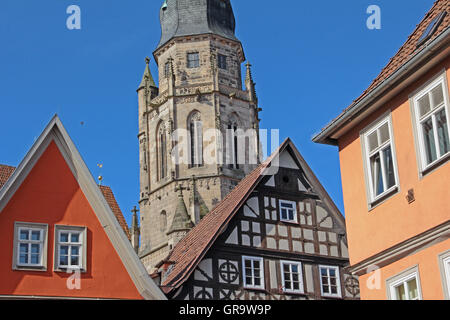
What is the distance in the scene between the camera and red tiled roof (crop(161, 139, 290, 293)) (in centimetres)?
2056

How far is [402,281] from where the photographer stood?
1366cm

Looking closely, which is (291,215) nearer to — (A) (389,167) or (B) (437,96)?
(A) (389,167)

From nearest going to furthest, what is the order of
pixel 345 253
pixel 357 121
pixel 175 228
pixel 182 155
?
pixel 357 121 → pixel 345 253 → pixel 175 228 → pixel 182 155

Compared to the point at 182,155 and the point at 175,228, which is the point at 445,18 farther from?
the point at 182,155

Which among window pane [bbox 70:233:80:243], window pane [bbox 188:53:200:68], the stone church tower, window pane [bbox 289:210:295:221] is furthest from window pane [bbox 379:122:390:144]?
window pane [bbox 188:53:200:68]

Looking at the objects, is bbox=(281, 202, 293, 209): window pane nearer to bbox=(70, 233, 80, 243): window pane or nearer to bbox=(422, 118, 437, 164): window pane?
bbox=(70, 233, 80, 243): window pane

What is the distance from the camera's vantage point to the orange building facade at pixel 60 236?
16.8 meters

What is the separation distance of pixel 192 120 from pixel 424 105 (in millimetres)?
43974

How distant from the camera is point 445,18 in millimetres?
14055

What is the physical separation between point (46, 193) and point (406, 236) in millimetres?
7239

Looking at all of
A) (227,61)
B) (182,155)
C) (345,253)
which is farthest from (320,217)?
(227,61)

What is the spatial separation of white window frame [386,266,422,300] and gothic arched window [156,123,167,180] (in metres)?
43.6

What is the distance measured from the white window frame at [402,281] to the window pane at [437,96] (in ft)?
7.81

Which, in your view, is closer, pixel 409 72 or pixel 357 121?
pixel 409 72
